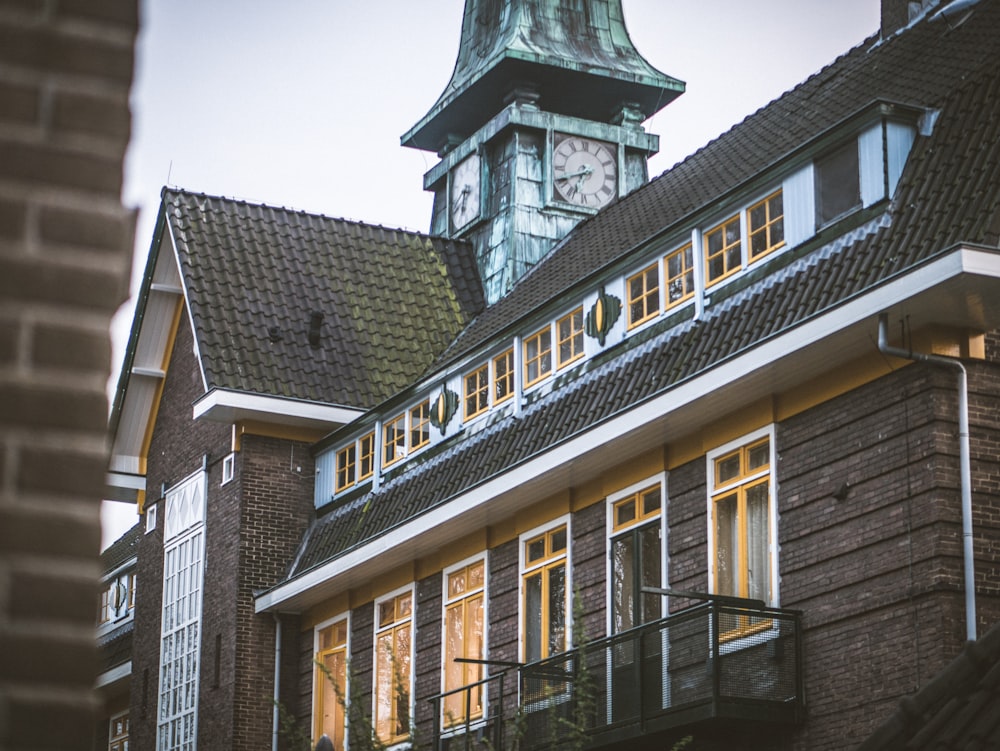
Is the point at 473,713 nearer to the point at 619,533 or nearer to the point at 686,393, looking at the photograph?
the point at 619,533

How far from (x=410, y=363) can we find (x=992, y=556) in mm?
17049

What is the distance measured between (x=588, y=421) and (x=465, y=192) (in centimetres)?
1668

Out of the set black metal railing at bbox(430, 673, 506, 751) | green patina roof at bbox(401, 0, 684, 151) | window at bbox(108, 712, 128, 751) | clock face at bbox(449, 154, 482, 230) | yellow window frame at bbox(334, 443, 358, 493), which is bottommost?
black metal railing at bbox(430, 673, 506, 751)

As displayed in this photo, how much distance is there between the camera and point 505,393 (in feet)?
82.1

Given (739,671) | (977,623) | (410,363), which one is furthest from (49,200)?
(410,363)

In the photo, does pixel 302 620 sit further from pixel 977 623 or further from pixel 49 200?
pixel 49 200

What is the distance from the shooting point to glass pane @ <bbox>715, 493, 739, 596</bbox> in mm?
19000

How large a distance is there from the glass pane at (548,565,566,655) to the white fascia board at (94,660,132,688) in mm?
14337

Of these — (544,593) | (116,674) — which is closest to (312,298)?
(116,674)

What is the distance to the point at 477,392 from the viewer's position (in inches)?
1017

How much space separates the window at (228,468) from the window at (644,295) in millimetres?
10214

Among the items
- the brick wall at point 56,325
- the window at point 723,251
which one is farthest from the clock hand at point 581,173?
the brick wall at point 56,325

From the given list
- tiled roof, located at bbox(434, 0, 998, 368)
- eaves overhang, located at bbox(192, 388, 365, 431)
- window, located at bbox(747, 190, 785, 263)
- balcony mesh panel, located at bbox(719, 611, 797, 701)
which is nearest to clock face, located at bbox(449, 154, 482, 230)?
tiled roof, located at bbox(434, 0, 998, 368)

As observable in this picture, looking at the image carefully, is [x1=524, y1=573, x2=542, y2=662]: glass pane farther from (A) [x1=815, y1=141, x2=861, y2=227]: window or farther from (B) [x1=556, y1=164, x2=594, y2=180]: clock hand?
(B) [x1=556, y1=164, x2=594, y2=180]: clock hand
